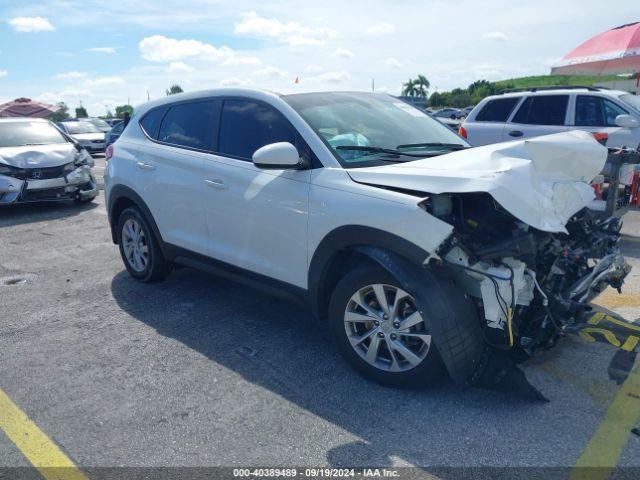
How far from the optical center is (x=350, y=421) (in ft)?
9.97

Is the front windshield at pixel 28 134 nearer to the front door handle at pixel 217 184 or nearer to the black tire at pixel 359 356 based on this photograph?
the front door handle at pixel 217 184

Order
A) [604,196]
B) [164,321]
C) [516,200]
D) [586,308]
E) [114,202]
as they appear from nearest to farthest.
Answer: [516,200] < [586,308] < [604,196] < [164,321] < [114,202]

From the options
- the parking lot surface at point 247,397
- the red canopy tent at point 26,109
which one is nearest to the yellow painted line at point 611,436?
the parking lot surface at point 247,397

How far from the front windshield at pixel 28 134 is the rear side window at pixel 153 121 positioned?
18.2 ft

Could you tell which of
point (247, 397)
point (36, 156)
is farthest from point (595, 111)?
point (36, 156)

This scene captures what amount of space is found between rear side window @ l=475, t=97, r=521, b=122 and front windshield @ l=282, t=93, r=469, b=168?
5.49 meters

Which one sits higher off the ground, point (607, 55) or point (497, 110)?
point (607, 55)

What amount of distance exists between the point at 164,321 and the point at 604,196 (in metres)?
3.57

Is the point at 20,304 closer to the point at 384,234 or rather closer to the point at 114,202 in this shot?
the point at 114,202

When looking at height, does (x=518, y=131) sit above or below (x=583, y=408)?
above

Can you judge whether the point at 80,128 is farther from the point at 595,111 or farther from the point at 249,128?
the point at 249,128

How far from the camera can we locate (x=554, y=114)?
887 centimetres

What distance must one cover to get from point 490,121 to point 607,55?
15.0 ft

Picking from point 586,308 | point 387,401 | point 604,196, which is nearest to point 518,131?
point 604,196
